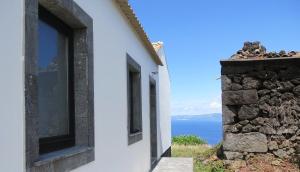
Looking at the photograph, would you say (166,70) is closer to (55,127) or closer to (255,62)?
(255,62)

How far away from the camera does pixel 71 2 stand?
371 cm

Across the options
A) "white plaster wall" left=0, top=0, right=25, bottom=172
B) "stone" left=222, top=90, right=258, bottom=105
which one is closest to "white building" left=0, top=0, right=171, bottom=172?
"white plaster wall" left=0, top=0, right=25, bottom=172

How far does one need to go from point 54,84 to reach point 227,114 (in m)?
5.96

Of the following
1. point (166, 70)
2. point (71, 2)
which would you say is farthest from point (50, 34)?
point (166, 70)

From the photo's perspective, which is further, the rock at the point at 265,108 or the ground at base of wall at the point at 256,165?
the rock at the point at 265,108

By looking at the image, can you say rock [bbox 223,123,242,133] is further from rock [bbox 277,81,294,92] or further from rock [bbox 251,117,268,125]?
rock [bbox 277,81,294,92]

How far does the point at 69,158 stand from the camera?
3.51m

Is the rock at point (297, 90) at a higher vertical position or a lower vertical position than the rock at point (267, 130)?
higher

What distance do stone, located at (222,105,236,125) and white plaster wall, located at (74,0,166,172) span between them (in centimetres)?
248

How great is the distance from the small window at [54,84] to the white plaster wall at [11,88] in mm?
809

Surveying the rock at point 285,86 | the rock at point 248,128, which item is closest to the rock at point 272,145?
the rock at point 248,128

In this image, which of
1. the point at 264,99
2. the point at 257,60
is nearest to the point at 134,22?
the point at 257,60

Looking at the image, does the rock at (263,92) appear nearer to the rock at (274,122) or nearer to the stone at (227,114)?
the rock at (274,122)

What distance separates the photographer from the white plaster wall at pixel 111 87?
4.70m
